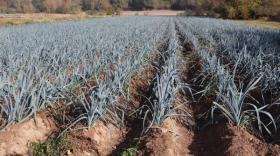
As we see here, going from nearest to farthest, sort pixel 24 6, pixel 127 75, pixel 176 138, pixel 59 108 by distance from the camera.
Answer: pixel 176 138
pixel 59 108
pixel 127 75
pixel 24 6

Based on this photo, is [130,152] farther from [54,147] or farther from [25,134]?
[25,134]

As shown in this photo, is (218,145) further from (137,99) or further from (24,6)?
(24,6)

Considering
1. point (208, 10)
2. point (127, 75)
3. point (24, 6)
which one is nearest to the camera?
point (127, 75)

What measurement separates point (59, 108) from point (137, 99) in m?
1.60

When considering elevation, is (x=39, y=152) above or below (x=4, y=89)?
below

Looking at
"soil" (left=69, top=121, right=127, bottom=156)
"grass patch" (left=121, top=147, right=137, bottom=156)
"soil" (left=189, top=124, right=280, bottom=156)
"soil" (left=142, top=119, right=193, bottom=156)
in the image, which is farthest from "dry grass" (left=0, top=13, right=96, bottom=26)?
"grass patch" (left=121, top=147, right=137, bottom=156)

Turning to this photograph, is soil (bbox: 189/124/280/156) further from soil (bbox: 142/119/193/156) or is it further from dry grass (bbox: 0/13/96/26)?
dry grass (bbox: 0/13/96/26)

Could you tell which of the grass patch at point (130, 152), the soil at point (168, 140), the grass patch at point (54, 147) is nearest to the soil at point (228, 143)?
the soil at point (168, 140)

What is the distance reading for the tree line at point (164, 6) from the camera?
49188 millimetres

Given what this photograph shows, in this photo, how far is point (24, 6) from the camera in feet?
324

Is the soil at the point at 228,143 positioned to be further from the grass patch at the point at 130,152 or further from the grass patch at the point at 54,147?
the grass patch at the point at 54,147

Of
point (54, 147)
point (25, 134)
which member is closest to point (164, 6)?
point (25, 134)

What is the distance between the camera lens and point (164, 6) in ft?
367

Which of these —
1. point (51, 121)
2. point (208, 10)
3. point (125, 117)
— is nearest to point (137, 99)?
point (125, 117)
